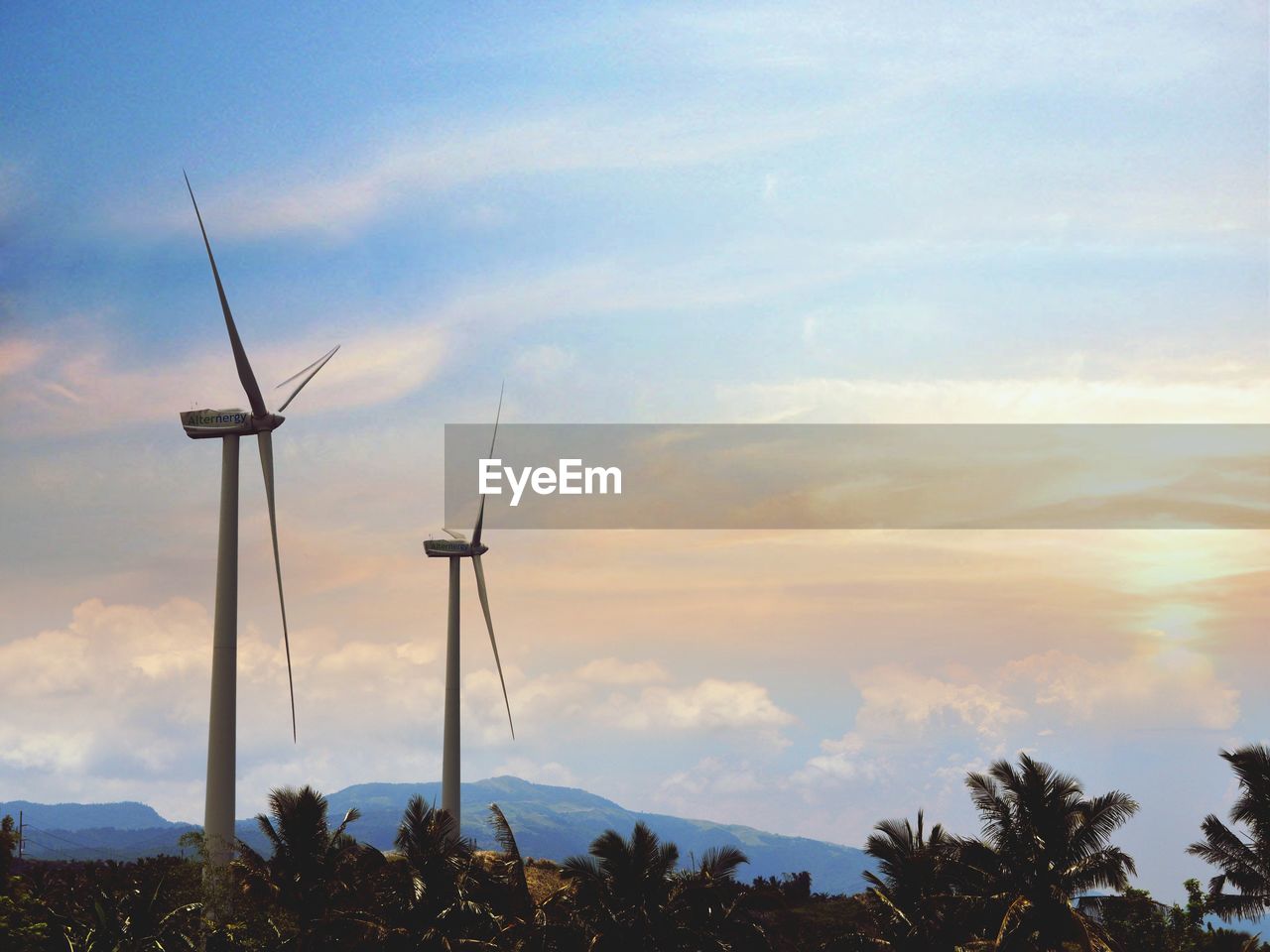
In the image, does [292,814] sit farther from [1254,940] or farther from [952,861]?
[1254,940]

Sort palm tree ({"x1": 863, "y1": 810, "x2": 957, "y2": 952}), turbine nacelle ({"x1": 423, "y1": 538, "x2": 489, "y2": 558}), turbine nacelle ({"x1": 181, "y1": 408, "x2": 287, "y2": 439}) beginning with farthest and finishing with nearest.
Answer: turbine nacelle ({"x1": 423, "y1": 538, "x2": 489, "y2": 558}) → turbine nacelle ({"x1": 181, "y1": 408, "x2": 287, "y2": 439}) → palm tree ({"x1": 863, "y1": 810, "x2": 957, "y2": 952})

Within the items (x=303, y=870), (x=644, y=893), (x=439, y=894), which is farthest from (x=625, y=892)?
(x=303, y=870)

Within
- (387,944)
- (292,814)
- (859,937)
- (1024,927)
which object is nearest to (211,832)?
(292,814)

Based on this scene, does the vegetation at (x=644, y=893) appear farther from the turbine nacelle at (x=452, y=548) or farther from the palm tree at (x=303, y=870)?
the turbine nacelle at (x=452, y=548)

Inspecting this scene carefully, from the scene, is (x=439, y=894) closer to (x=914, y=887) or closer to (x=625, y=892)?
(x=625, y=892)

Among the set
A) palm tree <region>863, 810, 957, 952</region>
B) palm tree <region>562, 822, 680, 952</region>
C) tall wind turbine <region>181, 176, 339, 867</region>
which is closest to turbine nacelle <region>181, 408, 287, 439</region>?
tall wind turbine <region>181, 176, 339, 867</region>

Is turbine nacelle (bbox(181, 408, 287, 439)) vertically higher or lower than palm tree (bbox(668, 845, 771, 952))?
higher

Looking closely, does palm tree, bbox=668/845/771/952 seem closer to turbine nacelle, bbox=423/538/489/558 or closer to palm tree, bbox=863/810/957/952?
palm tree, bbox=863/810/957/952
